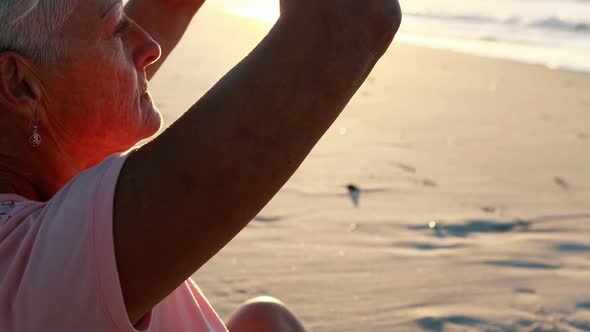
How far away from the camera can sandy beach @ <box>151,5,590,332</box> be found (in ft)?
11.5

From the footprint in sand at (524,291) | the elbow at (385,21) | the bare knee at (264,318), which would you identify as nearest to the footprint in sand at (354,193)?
the footprint in sand at (524,291)

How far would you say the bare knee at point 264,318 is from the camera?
2.35 m

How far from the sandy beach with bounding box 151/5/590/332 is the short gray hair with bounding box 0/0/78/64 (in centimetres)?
198

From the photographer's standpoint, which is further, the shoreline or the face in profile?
the shoreline

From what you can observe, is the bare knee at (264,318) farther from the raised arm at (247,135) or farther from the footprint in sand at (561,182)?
the footprint in sand at (561,182)

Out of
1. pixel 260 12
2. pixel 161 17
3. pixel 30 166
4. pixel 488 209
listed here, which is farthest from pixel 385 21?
pixel 260 12

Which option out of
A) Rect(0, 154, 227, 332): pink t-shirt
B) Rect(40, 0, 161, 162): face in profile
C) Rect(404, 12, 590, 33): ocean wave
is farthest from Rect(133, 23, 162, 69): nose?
Rect(404, 12, 590, 33): ocean wave

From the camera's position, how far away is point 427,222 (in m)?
4.46

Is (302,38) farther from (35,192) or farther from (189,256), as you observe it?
(35,192)

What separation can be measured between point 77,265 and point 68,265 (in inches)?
0.6

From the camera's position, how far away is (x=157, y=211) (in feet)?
4.03

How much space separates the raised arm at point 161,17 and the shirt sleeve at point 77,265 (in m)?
0.94

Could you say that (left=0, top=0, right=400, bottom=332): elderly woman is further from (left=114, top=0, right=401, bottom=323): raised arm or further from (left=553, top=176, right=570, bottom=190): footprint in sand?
(left=553, top=176, right=570, bottom=190): footprint in sand

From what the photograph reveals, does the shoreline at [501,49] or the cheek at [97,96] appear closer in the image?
the cheek at [97,96]
